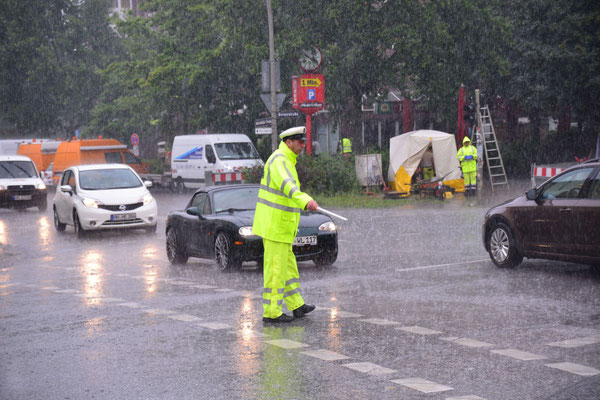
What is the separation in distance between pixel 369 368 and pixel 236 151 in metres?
29.7

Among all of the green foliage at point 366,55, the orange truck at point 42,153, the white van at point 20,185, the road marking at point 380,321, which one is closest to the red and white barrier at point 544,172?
the green foliage at point 366,55

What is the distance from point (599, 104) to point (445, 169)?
34.1 ft

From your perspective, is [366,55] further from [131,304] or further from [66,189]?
[131,304]

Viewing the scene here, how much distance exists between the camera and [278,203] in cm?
933

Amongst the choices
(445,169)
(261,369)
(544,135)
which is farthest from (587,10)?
(261,369)

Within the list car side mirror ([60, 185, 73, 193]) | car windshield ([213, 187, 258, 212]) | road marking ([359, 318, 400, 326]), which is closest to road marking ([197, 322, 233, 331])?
road marking ([359, 318, 400, 326])

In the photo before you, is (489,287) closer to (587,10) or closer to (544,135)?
(587,10)

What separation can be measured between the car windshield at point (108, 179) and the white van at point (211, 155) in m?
12.4

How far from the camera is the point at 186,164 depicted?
38094 mm

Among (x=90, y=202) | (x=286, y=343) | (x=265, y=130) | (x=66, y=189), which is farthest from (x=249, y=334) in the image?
(x=265, y=130)

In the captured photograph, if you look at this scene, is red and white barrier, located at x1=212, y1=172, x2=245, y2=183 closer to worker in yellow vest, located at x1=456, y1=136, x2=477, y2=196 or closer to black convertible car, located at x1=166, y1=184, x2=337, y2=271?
worker in yellow vest, located at x1=456, y1=136, x2=477, y2=196

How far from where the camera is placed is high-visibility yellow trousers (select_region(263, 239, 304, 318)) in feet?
30.1

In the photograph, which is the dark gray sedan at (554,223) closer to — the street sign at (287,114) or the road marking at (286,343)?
the road marking at (286,343)

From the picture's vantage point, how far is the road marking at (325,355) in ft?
24.5
